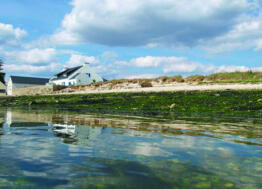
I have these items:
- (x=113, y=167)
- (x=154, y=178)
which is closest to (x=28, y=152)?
(x=113, y=167)

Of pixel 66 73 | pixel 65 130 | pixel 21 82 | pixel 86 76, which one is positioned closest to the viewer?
pixel 65 130

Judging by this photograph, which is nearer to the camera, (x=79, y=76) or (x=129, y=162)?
(x=129, y=162)

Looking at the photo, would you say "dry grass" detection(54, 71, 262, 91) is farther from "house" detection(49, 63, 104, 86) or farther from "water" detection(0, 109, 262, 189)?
"house" detection(49, 63, 104, 86)

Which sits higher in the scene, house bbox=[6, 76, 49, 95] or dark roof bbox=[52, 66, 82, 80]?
dark roof bbox=[52, 66, 82, 80]

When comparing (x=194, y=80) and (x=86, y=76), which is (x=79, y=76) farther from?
(x=194, y=80)

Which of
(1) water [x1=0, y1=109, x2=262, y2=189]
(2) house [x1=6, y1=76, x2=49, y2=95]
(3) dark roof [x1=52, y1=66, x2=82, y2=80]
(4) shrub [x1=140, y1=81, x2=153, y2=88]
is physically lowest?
(1) water [x1=0, y1=109, x2=262, y2=189]

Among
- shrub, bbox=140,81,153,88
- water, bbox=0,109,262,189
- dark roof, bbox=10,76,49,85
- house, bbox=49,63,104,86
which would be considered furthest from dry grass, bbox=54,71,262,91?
dark roof, bbox=10,76,49,85

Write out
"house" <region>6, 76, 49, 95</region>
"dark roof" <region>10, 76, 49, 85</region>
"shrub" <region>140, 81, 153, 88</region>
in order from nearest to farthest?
"shrub" <region>140, 81, 153, 88</region>
"house" <region>6, 76, 49, 95</region>
"dark roof" <region>10, 76, 49, 85</region>

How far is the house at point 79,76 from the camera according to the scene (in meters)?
69.1

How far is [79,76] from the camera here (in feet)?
226

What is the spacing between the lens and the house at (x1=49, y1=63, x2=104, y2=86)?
227 feet

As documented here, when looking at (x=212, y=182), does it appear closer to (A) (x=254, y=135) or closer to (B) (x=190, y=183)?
(B) (x=190, y=183)

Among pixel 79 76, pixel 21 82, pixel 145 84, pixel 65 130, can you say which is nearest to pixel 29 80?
pixel 21 82

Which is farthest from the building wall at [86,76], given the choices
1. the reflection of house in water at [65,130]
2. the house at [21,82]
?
the reflection of house in water at [65,130]
